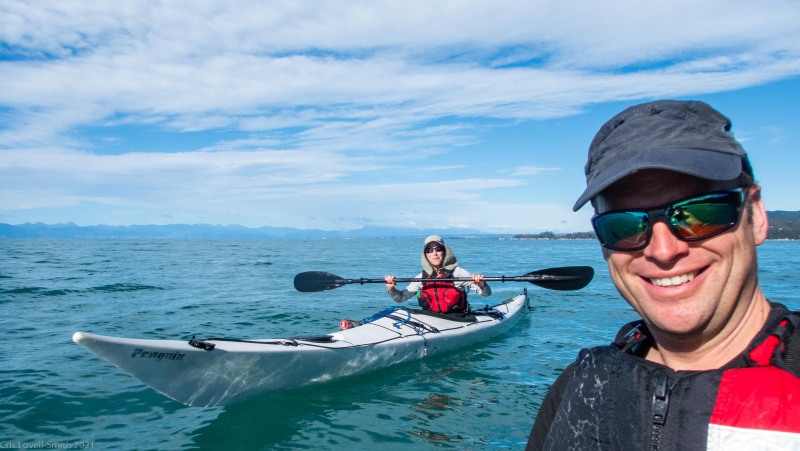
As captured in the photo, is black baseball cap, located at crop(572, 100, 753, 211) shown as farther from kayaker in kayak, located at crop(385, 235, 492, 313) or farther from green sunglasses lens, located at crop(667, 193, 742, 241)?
kayaker in kayak, located at crop(385, 235, 492, 313)

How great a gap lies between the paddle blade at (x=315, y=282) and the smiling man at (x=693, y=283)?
8861 mm

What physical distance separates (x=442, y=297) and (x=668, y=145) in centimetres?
949

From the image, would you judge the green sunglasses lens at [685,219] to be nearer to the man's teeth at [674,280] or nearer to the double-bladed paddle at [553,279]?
the man's teeth at [674,280]

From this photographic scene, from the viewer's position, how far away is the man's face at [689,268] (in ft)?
4.44

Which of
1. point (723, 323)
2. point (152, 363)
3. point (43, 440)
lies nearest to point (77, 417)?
point (43, 440)

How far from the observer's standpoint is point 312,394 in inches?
285

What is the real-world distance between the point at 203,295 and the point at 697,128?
59.9ft

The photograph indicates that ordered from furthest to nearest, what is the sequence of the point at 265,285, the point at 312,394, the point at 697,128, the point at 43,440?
the point at 265,285 → the point at 312,394 → the point at 43,440 → the point at 697,128

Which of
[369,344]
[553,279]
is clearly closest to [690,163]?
[553,279]

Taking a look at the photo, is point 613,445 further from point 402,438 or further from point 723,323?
point 402,438

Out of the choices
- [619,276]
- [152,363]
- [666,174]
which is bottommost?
[152,363]

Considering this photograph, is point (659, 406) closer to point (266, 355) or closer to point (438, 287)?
point (266, 355)

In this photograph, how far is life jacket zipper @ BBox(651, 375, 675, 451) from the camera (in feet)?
4.74

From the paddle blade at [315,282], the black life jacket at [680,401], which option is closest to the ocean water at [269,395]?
the paddle blade at [315,282]
